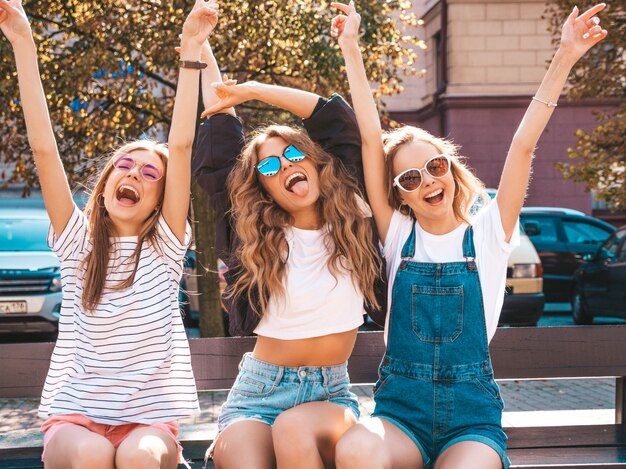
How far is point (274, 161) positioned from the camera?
3510mm

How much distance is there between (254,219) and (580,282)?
381 inches

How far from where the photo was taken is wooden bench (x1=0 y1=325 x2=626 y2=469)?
13.4ft

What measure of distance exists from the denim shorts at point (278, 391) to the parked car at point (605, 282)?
8655 millimetres

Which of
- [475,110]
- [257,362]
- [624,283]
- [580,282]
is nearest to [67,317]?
[257,362]

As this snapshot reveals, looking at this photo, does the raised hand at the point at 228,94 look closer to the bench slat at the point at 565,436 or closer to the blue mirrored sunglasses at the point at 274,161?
the blue mirrored sunglasses at the point at 274,161

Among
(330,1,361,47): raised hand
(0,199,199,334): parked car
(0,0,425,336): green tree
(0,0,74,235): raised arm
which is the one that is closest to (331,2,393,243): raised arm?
(330,1,361,47): raised hand

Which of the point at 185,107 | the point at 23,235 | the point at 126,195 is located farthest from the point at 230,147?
the point at 23,235

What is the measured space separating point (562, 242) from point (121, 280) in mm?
11565

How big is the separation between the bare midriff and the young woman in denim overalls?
8.1 inches

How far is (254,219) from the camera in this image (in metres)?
3.53

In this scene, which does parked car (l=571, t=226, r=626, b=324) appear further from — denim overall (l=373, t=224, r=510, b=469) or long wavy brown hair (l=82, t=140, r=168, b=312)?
long wavy brown hair (l=82, t=140, r=168, b=312)

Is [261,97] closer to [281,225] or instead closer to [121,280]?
[281,225]

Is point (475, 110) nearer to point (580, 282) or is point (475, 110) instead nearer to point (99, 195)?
point (580, 282)

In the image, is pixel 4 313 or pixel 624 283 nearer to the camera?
pixel 4 313
